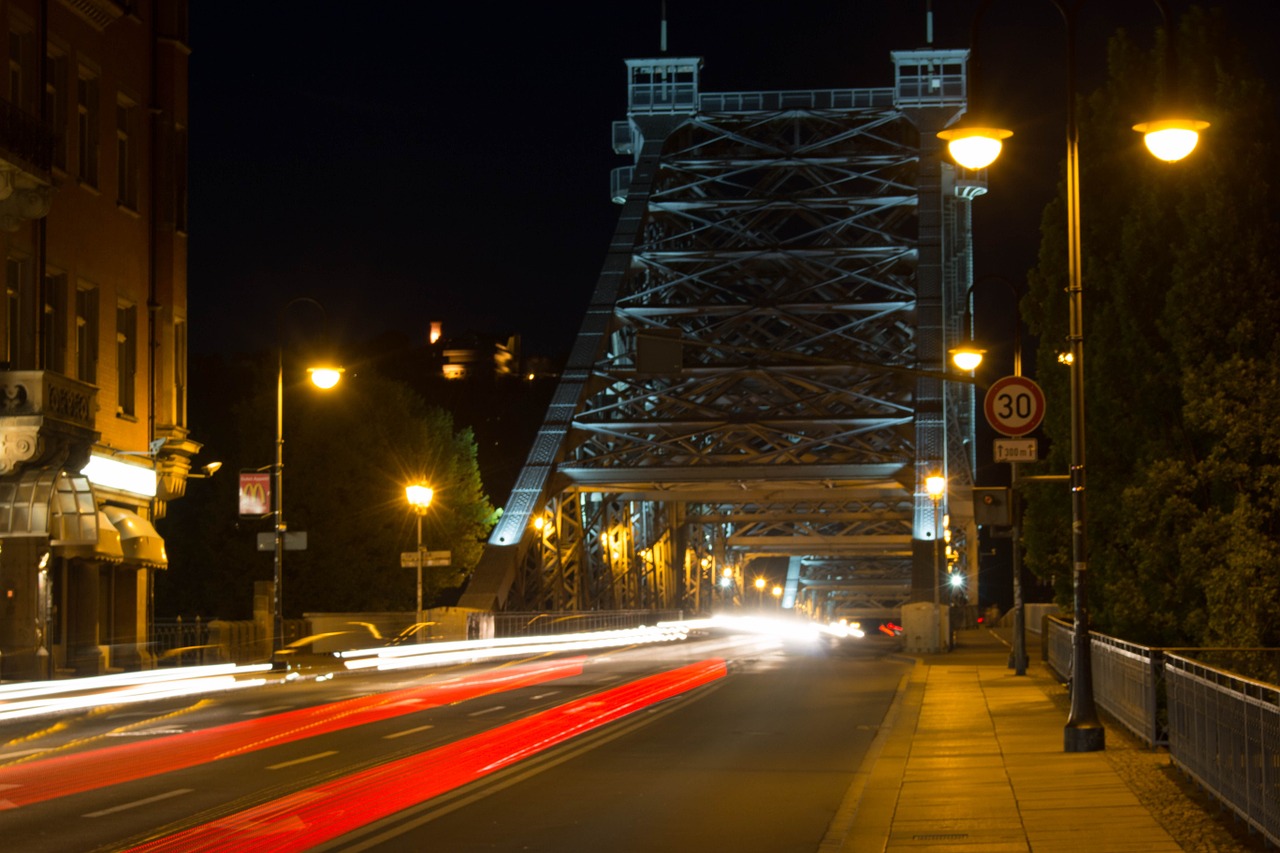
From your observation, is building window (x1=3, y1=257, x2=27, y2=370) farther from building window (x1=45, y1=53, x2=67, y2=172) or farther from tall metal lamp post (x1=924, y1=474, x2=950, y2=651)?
tall metal lamp post (x1=924, y1=474, x2=950, y2=651)

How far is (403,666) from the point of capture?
44781 millimetres

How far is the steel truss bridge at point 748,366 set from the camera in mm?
69188

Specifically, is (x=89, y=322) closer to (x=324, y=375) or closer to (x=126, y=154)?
(x=126, y=154)

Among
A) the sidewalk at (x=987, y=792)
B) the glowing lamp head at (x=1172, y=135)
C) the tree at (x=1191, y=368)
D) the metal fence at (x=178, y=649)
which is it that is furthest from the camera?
the metal fence at (x=178, y=649)

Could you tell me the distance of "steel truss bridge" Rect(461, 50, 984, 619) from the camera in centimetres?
6919

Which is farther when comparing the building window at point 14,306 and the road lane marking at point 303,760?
the building window at point 14,306

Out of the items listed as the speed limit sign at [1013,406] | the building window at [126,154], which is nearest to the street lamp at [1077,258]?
the speed limit sign at [1013,406]

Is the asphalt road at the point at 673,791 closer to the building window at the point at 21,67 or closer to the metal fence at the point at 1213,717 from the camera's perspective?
the metal fence at the point at 1213,717

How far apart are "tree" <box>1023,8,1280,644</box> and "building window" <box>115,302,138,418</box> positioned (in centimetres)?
2241

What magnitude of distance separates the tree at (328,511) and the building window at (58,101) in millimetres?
28976

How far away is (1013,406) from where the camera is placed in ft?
75.6

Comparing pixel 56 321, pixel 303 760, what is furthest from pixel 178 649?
pixel 303 760

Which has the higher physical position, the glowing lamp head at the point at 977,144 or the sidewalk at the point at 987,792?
the glowing lamp head at the point at 977,144

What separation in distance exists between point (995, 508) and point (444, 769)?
47.6 feet
